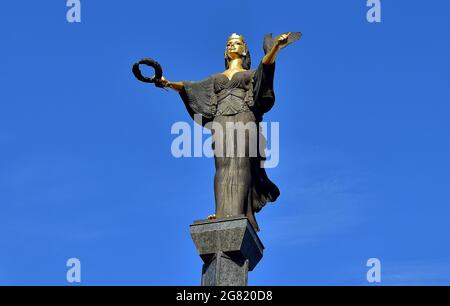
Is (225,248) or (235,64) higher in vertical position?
(235,64)

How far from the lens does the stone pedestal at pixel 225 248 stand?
24.8 metres

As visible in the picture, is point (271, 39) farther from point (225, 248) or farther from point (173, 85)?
point (225, 248)

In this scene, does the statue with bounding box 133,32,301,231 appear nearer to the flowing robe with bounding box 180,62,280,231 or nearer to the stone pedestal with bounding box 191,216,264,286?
the flowing robe with bounding box 180,62,280,231

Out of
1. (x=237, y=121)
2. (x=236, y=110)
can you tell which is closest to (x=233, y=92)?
(x=236, y=110)

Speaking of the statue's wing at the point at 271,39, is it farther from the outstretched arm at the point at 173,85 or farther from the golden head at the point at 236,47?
the outstretched arm at the point at 173,85

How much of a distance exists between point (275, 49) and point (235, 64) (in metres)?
1.93

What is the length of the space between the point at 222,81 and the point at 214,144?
1546 mm

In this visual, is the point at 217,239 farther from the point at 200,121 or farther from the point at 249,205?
the point at 200,121

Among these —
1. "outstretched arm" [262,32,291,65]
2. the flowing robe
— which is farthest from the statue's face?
"outstretched arm" [262,32,291,65]

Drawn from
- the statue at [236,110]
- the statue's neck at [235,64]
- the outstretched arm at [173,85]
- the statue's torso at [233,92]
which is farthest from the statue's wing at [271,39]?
the outstretched arm at [173,85]

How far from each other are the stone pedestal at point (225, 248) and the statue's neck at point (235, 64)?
3929 mm

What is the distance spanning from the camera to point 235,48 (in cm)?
2778
